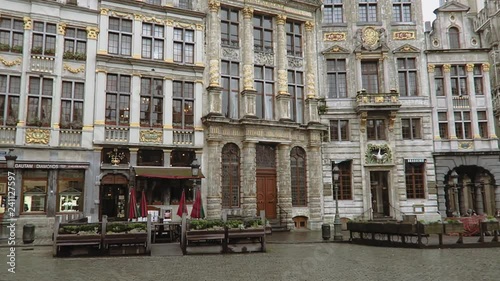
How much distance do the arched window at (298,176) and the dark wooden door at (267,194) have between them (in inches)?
55.7

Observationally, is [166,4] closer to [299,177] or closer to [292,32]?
[292,32]

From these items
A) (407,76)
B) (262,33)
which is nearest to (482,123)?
(407,76)

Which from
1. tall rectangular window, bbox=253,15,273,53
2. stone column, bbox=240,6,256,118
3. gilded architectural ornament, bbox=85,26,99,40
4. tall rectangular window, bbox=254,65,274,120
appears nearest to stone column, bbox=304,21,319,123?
tall rectangular window, bbox=254,65,274,120

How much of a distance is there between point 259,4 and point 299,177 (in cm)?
1163

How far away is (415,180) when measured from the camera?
93.9ft

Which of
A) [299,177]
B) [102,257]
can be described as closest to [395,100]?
[299,177]

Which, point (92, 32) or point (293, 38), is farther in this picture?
point (293, 38)

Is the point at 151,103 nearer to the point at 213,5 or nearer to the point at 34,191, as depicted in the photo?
the point at 213,5

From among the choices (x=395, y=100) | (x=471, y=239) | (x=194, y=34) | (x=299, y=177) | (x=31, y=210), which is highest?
(x=194, y=34)

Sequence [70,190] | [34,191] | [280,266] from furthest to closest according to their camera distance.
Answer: [70,190]
[34,191]
[280,266]

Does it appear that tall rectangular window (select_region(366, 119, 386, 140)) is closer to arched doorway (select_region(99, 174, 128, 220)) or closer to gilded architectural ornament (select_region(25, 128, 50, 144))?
arched doorway (select_region(99, 174, 128, 220))

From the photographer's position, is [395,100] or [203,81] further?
[395,100]

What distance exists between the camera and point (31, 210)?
21344 mm

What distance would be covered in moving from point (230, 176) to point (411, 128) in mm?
12916
